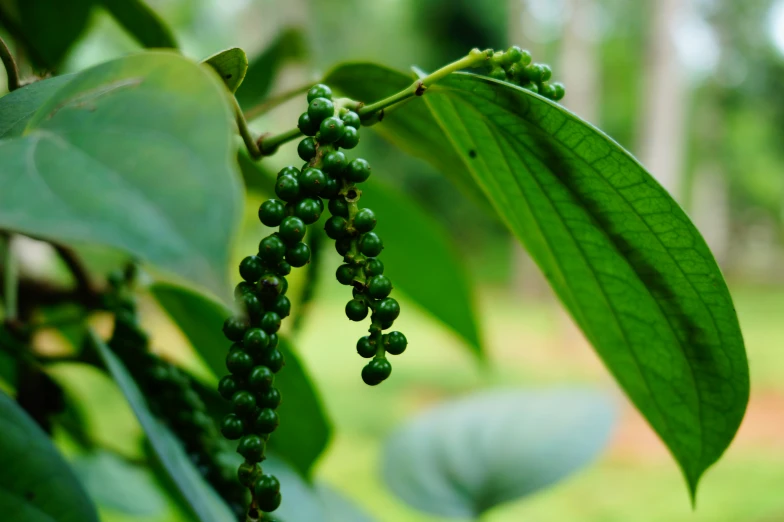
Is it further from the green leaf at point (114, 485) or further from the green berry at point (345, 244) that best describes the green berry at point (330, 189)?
the green leaf at point (114, 485)

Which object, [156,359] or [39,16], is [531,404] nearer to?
[156,359]

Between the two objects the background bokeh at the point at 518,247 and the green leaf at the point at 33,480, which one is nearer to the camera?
the green leaf at the point at 33,480

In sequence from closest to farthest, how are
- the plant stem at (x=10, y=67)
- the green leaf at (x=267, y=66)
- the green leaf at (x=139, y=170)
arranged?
the green leaf at (x=139, y=170) → the plant stem at (x=10, y=67) → the green leaf at (x=267, y=66)

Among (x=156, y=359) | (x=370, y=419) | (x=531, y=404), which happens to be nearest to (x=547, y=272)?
(x=156, y=359)

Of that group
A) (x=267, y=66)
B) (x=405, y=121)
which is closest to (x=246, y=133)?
(x=405, y=121)

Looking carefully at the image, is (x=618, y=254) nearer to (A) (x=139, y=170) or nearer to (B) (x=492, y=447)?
(A) (x=139, y=170)

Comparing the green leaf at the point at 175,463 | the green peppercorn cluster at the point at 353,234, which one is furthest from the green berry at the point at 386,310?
the green leaf at the point at 175,463

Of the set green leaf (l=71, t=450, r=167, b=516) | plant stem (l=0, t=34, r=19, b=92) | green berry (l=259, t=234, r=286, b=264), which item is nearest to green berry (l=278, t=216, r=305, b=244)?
green berry (l=259, t=234, r=286, b=264)

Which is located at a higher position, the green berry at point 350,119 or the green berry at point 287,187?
the green berry at point 350,119
